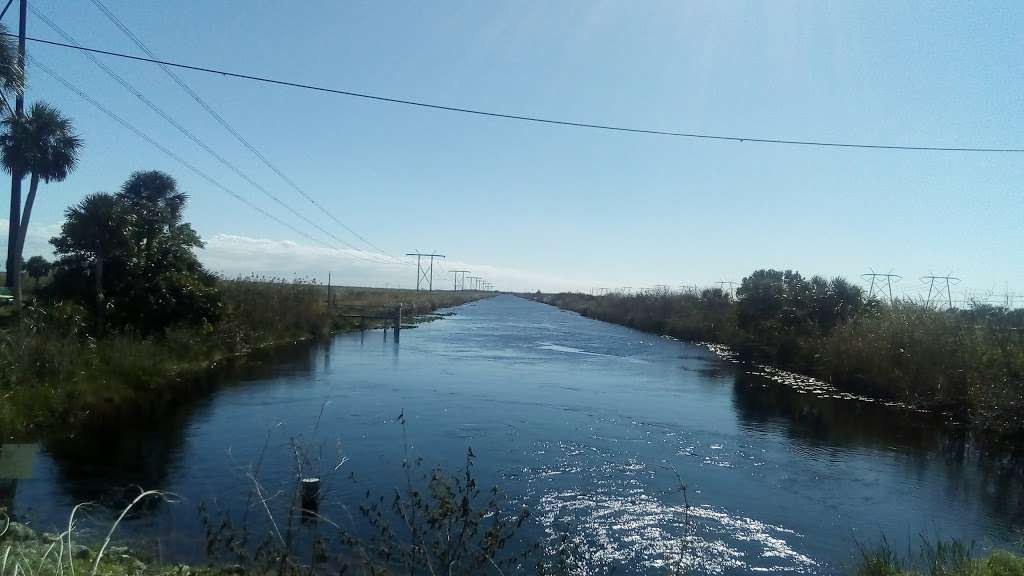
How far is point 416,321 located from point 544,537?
43760 millimetres

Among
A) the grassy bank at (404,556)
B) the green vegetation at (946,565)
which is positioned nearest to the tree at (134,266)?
the grassy bank at (404,556)

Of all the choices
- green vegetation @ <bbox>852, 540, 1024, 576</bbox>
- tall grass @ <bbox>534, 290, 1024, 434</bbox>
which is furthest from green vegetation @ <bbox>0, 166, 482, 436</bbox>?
tall grass @ <bbox>534, 290, 1024, 434</bbox>

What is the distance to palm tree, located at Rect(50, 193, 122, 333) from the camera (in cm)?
1814

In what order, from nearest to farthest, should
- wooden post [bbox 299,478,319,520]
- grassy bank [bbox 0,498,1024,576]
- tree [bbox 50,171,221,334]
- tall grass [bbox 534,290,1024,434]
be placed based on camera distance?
grassy bank [bbox 0,498,1024,576] < wooden post [bbox 299,478,319,520] < tall grass [bbox 534,290,1024,434] < tree [bbox 50,171,221,334]

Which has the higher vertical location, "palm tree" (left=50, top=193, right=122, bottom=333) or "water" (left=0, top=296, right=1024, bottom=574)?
"palm tree" (left=50, top=193, right=122, bottom=333)

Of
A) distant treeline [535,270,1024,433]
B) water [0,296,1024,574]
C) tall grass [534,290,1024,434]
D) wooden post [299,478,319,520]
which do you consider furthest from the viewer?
distant treeline [535,270,1024,433]

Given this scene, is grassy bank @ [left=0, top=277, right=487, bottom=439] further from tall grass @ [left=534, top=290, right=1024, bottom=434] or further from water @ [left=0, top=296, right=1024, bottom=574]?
tall grass @ [left=534, top=290, right=1024, bottom=434]

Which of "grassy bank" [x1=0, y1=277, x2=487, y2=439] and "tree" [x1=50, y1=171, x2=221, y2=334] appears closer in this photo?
"grassy bank" [x1=0, y1=277, x2=487, y2=439]

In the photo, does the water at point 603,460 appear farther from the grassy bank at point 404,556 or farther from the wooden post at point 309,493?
the wooden post at point 309,493

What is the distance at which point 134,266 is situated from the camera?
1931cm

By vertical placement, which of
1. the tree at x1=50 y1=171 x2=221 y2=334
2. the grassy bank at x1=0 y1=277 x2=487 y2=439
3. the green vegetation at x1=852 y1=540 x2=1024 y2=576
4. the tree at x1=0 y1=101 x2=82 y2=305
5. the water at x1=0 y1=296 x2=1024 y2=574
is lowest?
the water at x1=0 y1=296 x2=1024 y2=574

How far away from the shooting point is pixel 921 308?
23188mm

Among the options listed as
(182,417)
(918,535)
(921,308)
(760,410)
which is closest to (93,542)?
(182,417)

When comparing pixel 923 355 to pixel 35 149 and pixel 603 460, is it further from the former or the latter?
pixel 35 149
